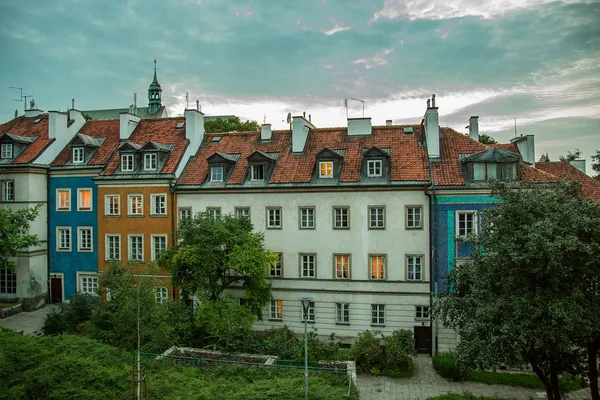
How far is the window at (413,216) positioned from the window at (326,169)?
5634 mm

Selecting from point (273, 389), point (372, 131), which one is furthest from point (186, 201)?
point (273, 389)

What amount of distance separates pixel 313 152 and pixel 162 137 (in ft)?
40.6

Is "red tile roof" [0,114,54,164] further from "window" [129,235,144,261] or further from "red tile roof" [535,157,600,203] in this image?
"red tile roof" [535,157,600,203]

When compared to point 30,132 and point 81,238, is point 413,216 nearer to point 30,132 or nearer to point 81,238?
point 81,238

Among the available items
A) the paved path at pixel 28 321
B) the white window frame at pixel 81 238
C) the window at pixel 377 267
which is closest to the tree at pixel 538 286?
the window at pixel 377 267

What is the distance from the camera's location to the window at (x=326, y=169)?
30872 mm

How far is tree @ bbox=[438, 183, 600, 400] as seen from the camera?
1507 cm

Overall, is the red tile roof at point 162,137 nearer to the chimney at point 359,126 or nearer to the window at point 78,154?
the window at point 78,154

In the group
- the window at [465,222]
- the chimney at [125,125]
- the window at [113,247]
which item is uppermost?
the chimney at [125,125]

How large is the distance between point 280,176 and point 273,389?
15.6 meters

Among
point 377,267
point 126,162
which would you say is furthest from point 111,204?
point 377,267

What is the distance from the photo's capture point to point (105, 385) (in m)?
19.4

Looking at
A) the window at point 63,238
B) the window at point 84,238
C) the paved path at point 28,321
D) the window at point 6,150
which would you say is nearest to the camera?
the paved path at point 28,321

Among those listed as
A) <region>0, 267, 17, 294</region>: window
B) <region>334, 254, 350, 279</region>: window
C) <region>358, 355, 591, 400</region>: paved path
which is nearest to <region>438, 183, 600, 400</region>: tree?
<region>358, 355, 591, 400</region>: paved path
